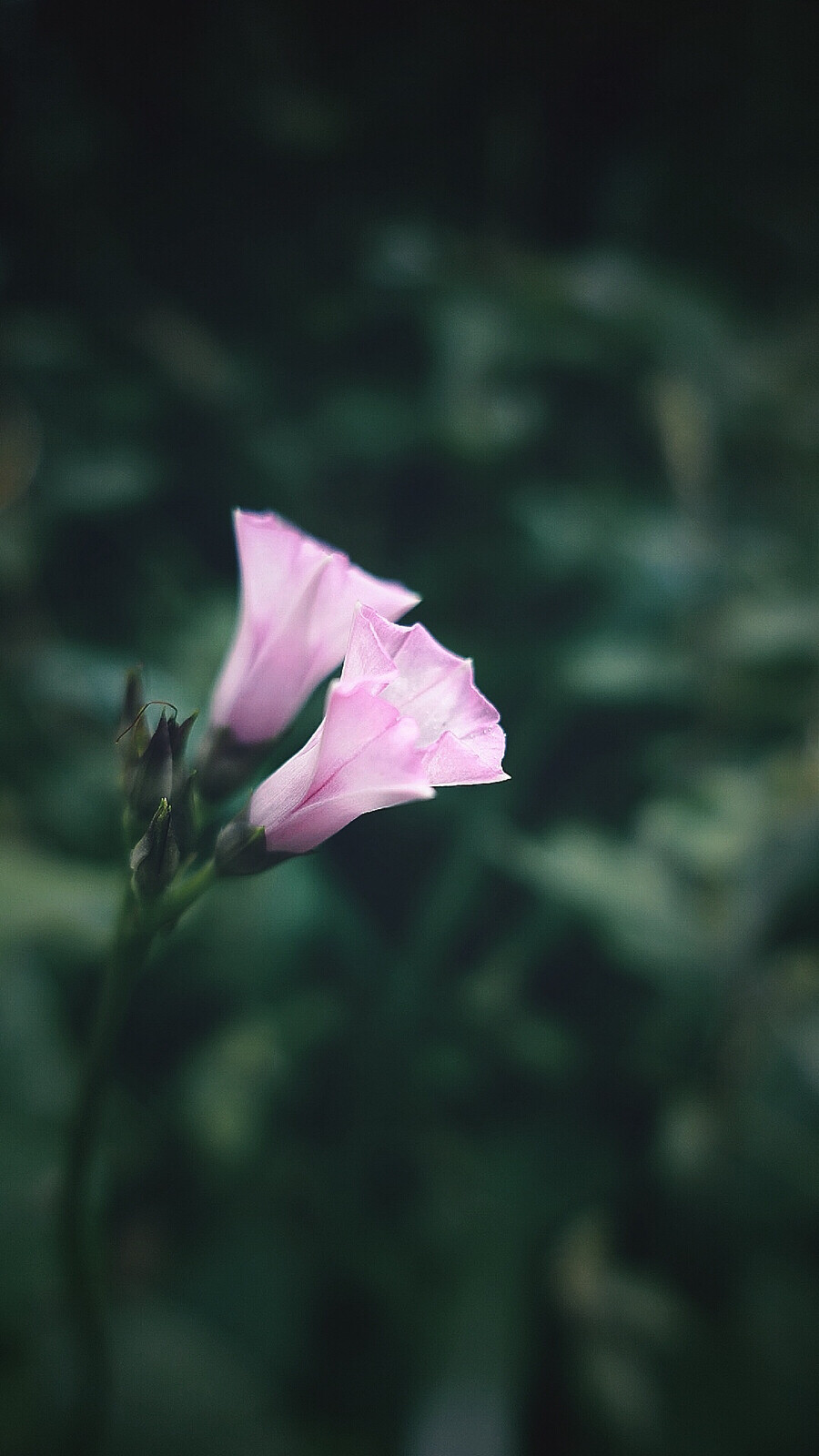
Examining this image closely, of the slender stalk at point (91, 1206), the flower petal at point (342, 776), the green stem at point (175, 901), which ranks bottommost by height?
the slender stalk at point (91, 1206)

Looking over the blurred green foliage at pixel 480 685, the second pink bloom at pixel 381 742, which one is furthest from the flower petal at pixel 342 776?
the blurred green foliage at pixel 480 685

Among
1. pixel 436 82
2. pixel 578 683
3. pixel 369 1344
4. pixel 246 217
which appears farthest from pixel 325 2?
pixel 369 1344

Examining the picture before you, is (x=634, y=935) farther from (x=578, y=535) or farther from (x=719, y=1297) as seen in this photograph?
(x=578, y=535)

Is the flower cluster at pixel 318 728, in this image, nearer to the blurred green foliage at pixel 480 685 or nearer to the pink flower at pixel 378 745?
the pink flower at pixel 378 745

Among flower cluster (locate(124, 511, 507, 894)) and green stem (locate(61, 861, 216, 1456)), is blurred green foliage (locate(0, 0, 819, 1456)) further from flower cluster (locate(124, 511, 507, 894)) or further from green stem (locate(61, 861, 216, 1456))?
flower cluster (locate(124, 511, 507, 894))

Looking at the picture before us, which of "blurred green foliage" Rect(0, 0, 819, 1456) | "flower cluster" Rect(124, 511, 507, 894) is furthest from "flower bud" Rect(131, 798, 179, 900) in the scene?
"blurred green foliage" Rect(0, 0, 819, 1456)

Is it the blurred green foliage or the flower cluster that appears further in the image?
the blurred green foliage

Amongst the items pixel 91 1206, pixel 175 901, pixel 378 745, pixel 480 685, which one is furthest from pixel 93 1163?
pixel 480 685
